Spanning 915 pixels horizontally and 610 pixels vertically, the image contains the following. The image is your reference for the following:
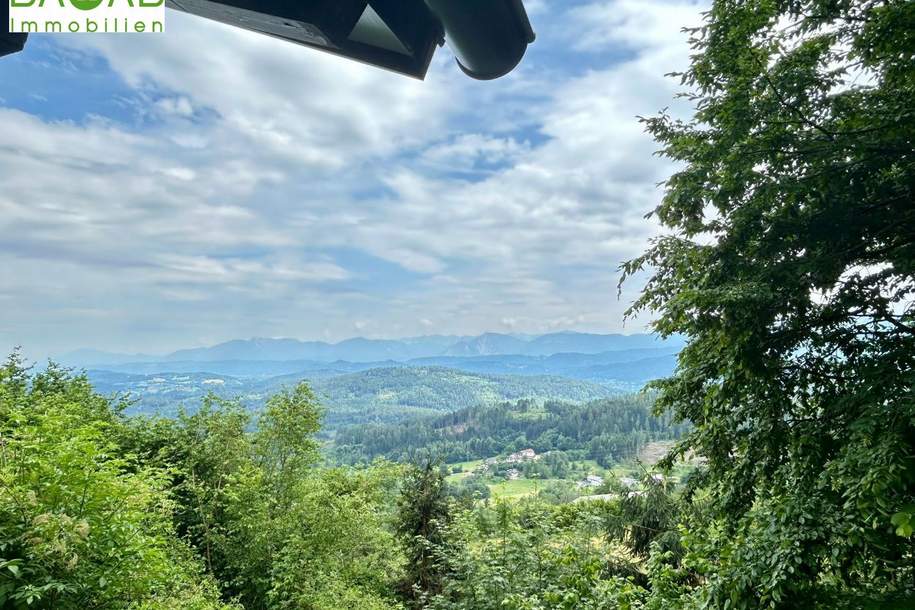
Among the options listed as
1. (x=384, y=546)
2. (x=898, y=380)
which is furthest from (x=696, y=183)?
(x=384, y=546)

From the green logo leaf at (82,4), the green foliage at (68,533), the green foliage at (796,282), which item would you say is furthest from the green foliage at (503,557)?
the green logo leaf at (82,4)

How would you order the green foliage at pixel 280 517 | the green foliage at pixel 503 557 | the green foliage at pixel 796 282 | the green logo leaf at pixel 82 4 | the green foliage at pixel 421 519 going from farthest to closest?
1. the green foliage at pixel 421 519
2. the green foliage at pixel 280 517
3. the green foliage at pixel 503 557
4. the green foliage at pixel 796 282
5. the green logo leaf at pixel 82 4

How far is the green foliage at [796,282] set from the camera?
4.73 meters

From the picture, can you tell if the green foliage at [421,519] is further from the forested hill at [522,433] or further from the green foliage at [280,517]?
the forested hill at [522,433]

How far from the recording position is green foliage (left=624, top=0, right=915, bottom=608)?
4.73 m

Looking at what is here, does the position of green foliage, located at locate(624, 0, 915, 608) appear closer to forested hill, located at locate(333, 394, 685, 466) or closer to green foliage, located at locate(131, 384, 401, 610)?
green foliage, located at locate(131, 384, 401, 610)

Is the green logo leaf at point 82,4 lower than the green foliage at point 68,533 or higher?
higher

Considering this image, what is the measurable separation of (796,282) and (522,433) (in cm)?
16343

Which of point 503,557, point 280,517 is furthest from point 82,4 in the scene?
point 280,517

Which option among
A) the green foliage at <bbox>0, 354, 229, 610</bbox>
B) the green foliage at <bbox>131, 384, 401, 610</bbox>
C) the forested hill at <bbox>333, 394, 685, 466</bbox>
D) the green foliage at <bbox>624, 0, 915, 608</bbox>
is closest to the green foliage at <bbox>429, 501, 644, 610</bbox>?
the green foliage at <bbox>131, 384, 401, 610</bbox>

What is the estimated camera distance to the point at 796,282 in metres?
5.34

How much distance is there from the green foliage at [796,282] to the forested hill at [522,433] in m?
114

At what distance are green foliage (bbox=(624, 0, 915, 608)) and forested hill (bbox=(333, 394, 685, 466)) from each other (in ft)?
373

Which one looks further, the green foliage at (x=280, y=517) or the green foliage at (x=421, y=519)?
the green foliage at (x=421, y=519)
